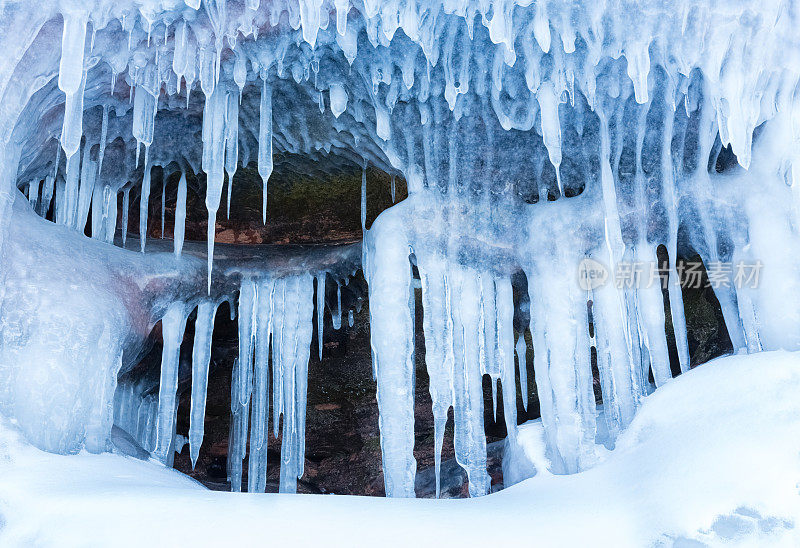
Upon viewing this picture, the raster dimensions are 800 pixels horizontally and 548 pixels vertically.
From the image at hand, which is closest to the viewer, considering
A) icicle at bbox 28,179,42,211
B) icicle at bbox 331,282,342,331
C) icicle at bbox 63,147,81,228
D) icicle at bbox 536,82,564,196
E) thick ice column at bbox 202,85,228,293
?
icicle at bbox 536,82,564,196

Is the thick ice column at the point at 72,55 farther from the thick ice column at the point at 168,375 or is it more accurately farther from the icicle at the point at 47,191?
the thick ice column at the point at 168,375

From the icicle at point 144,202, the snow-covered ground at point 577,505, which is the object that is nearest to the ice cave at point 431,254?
the snow-covered ground at point 577,505

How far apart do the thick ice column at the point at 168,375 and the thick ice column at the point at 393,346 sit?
155cm

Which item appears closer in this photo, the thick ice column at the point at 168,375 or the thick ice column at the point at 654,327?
the thick ice column at the point at 654,327

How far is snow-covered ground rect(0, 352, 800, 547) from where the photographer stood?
2848 mm

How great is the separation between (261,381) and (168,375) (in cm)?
72

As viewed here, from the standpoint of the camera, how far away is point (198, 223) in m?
7.28

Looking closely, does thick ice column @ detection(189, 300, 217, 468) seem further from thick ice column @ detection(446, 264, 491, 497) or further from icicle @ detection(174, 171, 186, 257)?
thick ice column @ detection(446, 264, 491, 497)

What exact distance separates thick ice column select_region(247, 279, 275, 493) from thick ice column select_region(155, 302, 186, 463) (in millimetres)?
601

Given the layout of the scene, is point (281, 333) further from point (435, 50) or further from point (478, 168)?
point (435, 50)

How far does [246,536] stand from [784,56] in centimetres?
362

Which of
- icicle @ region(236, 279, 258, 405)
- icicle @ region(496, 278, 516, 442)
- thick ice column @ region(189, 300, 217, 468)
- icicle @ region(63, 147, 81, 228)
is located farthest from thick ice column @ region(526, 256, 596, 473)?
icicle @ region(63, 147, 81, 228)

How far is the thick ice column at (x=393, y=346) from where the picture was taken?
493cm

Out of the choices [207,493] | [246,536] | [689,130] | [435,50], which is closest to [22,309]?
[207,493]
